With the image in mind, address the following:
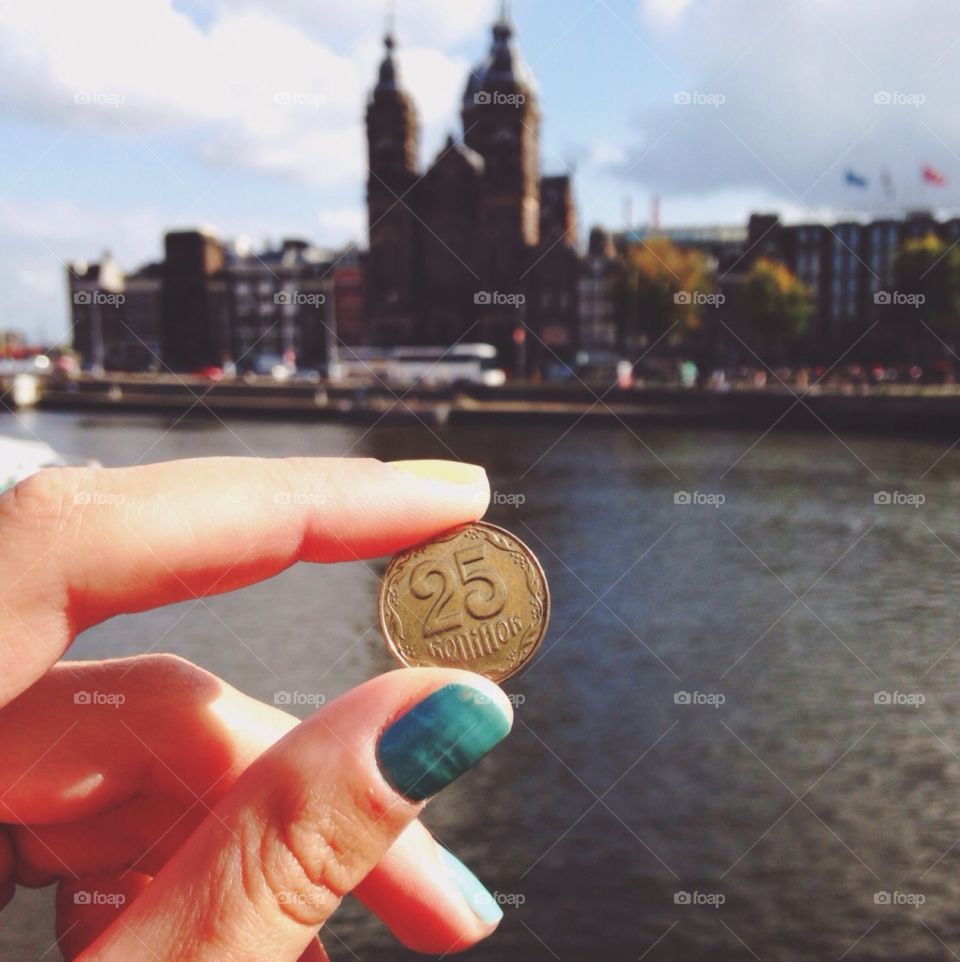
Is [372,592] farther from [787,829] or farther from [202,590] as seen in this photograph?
[202,590]

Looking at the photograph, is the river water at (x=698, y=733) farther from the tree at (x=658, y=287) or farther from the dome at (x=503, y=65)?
the dome at (x=503, y=65)

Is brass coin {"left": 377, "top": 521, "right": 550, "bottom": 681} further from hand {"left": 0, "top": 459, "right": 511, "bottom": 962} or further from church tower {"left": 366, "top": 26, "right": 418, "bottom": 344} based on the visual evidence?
church tower {"left": 366, "top": 26, "right": 418, "bottom": 344}

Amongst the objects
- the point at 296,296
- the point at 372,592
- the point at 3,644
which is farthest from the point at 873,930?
the point at 296,296

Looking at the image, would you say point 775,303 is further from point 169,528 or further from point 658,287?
point 169,528

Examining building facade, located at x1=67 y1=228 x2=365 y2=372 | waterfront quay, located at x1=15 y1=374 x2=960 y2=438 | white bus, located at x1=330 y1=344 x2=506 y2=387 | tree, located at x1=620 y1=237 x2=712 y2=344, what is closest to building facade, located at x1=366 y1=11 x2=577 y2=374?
white bus, located at x1=330 y1=344 x2=506 y2=387

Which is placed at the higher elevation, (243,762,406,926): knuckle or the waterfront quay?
(243,762,406,926): knuckle

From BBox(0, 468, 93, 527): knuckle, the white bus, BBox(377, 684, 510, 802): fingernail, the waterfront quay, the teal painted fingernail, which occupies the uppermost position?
BBox(0, 468, 93, 527): knuckle

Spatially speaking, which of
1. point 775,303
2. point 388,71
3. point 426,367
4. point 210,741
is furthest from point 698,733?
point 388,71
